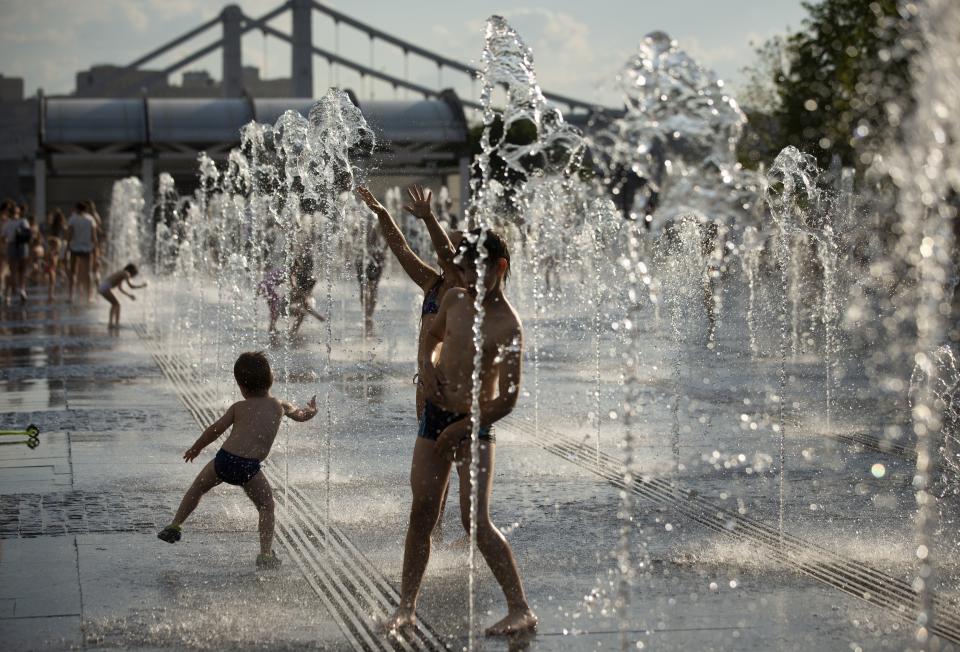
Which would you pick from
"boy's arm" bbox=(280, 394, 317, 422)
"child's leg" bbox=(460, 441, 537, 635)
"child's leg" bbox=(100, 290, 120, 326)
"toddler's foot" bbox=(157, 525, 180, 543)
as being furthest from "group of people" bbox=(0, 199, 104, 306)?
"child's leg" bbox=(460, 441, 537, 635)

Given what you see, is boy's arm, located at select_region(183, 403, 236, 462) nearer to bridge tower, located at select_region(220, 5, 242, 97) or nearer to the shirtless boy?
the shirtless boy

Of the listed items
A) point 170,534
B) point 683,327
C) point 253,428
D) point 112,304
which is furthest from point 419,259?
point 683,327

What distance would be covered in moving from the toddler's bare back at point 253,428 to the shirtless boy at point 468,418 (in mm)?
1069

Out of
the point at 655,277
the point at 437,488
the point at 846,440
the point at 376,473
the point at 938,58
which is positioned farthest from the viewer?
the point at 655,277

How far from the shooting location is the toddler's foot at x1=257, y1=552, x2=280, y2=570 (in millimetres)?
5594

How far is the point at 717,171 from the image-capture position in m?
5.78

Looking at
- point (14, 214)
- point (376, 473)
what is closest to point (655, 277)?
point (14, 214)

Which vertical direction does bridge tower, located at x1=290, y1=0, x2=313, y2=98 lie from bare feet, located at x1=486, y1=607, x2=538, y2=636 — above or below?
above

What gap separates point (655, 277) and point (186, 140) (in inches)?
1404

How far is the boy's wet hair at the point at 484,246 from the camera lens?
477 centimetres

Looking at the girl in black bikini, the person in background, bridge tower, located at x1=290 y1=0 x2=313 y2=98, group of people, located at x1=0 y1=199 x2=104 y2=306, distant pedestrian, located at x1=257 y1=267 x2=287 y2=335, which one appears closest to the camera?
the girl in black bikini

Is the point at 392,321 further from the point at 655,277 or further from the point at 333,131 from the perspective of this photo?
the point at 655,277

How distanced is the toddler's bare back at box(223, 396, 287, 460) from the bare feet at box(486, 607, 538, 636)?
1394mm

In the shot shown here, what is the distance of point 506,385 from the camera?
4.74 metres
